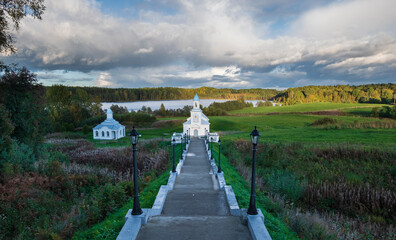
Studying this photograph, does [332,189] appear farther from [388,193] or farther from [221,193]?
[221,193]

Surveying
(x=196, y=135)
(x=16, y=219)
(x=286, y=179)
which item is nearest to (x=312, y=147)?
(x=286, y=179)

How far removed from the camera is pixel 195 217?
732 centimetres

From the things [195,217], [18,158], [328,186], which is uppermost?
[195,217]

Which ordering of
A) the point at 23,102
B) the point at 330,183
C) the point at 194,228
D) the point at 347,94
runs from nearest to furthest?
1. the point at 194,228
2. the point at 330,183
3. the point at 23,102
4. the point at 347,94

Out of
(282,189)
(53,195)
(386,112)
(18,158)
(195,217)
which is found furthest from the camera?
(386,112)

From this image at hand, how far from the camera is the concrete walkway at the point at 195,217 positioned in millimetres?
6281

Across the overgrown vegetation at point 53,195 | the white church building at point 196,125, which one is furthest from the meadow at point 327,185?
the overgrown vegetation at point 53,195

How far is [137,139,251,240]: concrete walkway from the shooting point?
6281 millimetres

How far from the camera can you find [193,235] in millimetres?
6176

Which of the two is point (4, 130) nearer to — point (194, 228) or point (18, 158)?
point (18, 158)

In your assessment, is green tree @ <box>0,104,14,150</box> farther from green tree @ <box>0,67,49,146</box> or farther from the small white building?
the small white building

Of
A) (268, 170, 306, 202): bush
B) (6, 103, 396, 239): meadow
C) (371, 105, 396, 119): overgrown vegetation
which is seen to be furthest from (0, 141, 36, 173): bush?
(371, 105, 396, 119): overgrown vegetation

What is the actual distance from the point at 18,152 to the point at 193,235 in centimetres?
1672

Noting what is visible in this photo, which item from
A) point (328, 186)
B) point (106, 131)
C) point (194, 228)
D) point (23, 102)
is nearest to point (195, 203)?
point (194, 228)
